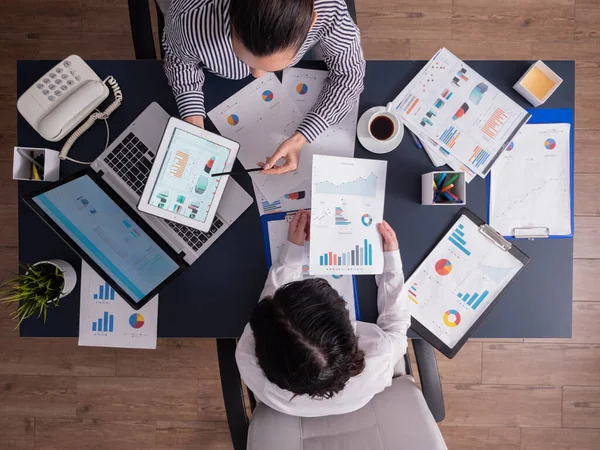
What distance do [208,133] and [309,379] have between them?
2.07ft

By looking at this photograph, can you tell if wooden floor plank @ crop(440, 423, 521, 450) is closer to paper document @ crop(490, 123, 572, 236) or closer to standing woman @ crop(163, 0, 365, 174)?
paper document @ crop(490, 123, 572, 236)

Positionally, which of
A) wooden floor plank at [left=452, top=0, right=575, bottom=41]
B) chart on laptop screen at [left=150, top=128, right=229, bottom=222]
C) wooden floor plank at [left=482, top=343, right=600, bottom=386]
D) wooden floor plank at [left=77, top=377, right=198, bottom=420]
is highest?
wooden floor plank at [left=452, top=0, right=575, bottom=41]

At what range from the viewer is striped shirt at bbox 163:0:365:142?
943mm

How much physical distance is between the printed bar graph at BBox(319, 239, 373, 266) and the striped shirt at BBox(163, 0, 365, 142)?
0.31 meters

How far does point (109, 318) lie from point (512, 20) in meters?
1.93

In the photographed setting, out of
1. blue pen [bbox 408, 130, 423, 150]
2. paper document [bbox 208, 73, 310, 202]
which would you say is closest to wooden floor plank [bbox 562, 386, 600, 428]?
blue pen [bbox 408, 130, 423, 150]

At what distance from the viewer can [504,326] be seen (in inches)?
45.3

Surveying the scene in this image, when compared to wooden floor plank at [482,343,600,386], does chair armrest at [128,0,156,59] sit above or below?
above

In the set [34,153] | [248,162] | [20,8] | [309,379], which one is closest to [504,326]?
[309,379]

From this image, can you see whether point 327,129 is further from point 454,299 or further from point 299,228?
point 454,299

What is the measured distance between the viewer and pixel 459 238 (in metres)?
1.14

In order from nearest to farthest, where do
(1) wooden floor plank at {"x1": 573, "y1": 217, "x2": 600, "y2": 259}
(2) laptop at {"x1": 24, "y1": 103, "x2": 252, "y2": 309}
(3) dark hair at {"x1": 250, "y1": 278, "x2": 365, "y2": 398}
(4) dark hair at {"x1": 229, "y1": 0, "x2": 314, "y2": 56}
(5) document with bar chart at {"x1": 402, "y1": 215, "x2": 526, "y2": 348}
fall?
(4) dark hair at {"x1": 229, "y1": 0, "x2": 314, "y2": 56}
(3) dark hair at {"x1": 250, "y1": 278, "x2": 365, "y2": 398}
(2) laptop at {"x1": 24, "y1": 103, "x2": 252, "y2": 309}
(5) document with bar chart at {"x1": 402, "y1": 215, "x2": 526, "y2": 348}
(1) wooden floor plank at {"x1": 573, "y1": 217, "x2": 600, "y2": 259}

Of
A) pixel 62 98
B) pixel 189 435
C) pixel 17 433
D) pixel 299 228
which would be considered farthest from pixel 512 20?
pixel 17 433

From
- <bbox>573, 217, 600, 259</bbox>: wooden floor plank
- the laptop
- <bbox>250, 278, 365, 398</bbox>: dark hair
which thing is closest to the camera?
<bbox>250, 278, 365, 398</bbox>: dark hair
